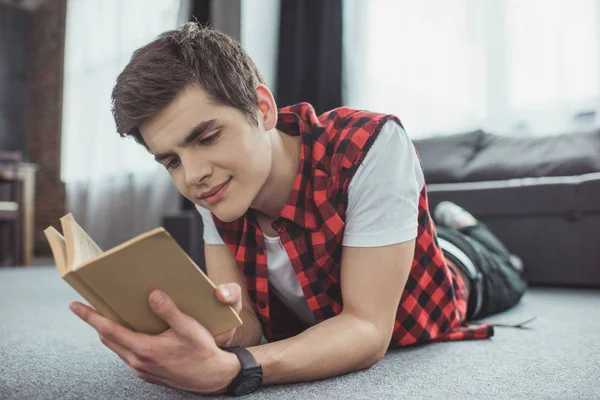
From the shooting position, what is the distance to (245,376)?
700mm

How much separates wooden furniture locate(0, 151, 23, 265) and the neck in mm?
3167

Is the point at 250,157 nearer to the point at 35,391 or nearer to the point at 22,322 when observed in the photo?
the point at 35,391

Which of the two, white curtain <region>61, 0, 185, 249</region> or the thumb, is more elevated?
white curtain <region>61, 0, 185, 249</region>

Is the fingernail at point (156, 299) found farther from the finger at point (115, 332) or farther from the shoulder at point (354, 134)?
the shoulder at point (354, 134)

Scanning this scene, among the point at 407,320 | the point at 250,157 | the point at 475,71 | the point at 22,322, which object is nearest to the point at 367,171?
the point at 250,157

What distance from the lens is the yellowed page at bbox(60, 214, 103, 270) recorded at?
563 mm

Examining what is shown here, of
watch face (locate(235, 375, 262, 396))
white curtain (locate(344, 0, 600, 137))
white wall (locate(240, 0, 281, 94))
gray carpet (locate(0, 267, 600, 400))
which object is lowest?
gray carpet (locate(0, 267, 600, 400))

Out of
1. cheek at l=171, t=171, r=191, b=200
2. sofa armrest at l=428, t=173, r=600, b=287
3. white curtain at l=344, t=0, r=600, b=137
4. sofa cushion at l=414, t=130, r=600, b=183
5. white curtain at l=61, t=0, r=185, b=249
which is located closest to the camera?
cheek at l=171, t=171, r=191, b=200

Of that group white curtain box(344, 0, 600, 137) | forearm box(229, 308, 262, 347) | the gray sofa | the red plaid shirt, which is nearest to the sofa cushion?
the gray sofa

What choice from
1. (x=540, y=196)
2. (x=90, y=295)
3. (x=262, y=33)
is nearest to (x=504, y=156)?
(x=540, y=196)

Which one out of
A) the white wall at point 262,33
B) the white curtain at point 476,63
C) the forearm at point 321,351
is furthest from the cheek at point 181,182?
the white wall at point 262,33

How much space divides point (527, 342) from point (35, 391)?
964 millimetres

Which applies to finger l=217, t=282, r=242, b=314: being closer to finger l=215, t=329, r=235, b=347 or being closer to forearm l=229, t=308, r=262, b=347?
finger l=215, t=329, r=235, b=347

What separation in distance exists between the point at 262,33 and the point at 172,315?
3.02m
